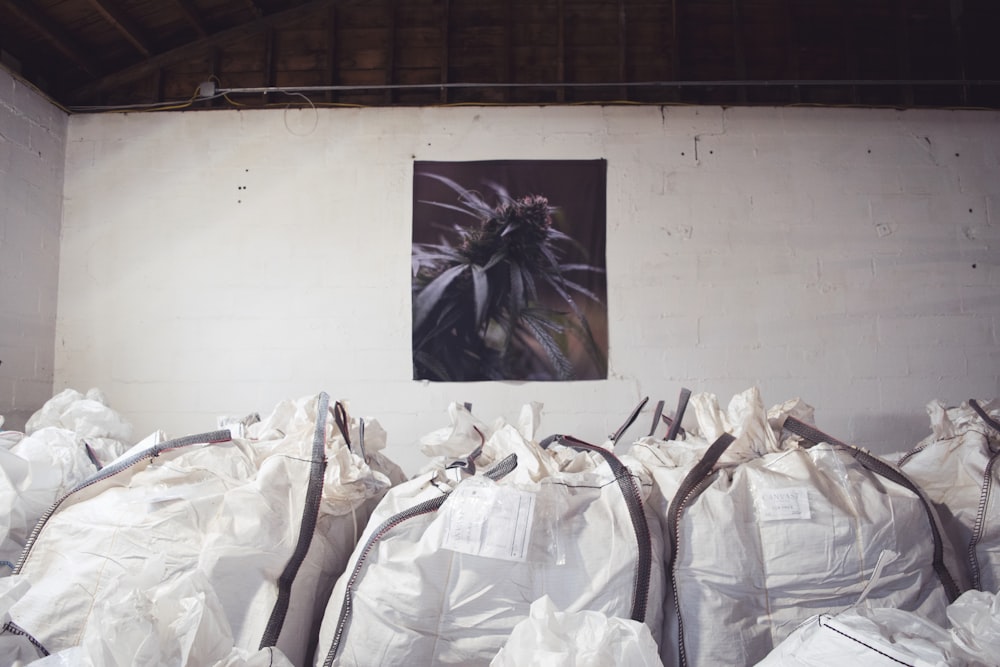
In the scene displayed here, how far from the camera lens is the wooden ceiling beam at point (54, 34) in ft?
9.90

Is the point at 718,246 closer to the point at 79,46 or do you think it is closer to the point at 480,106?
the point at 480,106

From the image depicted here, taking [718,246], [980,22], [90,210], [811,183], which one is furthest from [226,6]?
[980,22]

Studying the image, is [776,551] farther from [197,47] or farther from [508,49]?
[197,47]

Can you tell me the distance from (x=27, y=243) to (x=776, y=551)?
3307mm

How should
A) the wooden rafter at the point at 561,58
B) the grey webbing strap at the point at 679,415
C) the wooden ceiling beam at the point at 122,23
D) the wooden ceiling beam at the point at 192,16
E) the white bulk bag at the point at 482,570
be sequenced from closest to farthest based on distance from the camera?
the white bulk bag at the point at 482,570
the grey webbing strap at the point at 679,415
the wooden ceiling beam at the point at 122,23
the wooden ceiling beam at the point at 192,16
the wooden rafter at the point at 561,58

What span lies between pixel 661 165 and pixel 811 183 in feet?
2.38

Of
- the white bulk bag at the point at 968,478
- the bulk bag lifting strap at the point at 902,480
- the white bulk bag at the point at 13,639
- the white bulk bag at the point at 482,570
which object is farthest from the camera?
the white bulk bag at the point at 968,478

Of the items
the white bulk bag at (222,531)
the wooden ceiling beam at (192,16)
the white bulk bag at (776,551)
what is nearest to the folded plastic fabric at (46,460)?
the white bulk bag at (222,531)

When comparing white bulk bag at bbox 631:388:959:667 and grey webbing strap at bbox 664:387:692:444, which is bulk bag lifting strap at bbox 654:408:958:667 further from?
grey webbing strap at bbox 664:387:692:444

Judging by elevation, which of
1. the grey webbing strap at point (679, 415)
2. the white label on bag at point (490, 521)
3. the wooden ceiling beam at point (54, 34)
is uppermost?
the wooden ceiling beam at point (54, 34)

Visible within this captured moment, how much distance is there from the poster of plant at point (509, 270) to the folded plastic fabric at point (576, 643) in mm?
2067

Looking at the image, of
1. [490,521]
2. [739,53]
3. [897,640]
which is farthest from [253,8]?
[897,640]

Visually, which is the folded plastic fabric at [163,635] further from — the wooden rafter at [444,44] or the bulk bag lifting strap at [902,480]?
the wooden rafter at [444,44]

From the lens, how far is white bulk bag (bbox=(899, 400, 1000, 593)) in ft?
5.71
